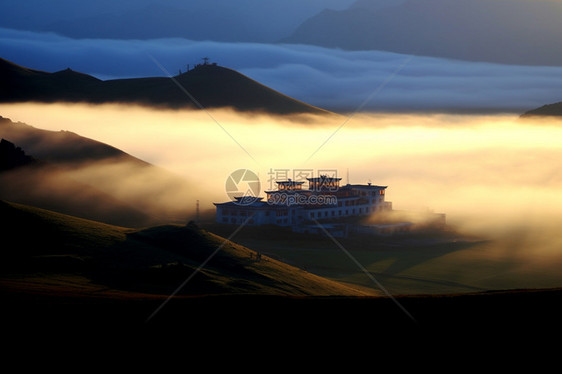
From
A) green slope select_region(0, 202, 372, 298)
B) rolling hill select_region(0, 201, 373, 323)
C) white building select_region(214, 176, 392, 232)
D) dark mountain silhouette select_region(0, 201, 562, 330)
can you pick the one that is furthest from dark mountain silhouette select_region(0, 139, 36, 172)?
dark mountain silhouette select_region(0, 201, 562, 330)

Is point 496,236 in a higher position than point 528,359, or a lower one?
higher

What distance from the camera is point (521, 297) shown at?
45250 millimetres

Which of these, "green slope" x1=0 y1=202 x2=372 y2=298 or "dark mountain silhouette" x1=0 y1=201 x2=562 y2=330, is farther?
"green slope" x1=0 y1=202 x2=372 y2=298

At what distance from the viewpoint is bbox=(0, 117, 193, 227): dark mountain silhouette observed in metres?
138

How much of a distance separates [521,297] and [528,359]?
8.97m

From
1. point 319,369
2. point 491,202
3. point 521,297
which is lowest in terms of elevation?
point 319,369

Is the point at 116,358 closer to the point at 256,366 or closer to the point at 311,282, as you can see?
the point at 256,366

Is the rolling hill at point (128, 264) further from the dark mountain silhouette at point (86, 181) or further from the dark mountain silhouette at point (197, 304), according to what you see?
the dark mountain silhouette at point (86, 181)

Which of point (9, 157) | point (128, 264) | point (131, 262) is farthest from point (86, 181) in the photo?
point (128, 264)

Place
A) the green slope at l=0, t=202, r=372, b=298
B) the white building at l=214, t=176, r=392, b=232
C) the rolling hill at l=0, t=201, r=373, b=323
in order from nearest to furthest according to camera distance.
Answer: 1. the rolling hill at l=0, t=201, r=373, b=323
2. the green slope at l=0, t=202, r=372, b=298
3. the white building at l=214, t=176, r=392, b=232

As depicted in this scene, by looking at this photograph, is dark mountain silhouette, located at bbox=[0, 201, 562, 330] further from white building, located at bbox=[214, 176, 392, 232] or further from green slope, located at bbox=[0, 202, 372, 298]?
white building, located at bbox=[214, 176, 392, 232]

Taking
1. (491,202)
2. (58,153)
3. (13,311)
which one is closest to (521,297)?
(13,311)

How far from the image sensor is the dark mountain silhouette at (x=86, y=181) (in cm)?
13788

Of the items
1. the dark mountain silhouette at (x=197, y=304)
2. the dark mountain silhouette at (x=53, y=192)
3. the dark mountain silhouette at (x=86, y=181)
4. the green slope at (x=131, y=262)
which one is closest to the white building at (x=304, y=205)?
the dark mountain silhouette at (x=86, y=181)
